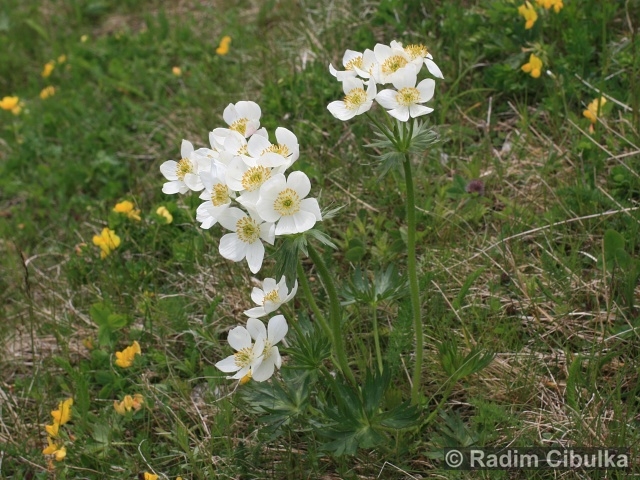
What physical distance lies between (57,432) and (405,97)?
5.40ft

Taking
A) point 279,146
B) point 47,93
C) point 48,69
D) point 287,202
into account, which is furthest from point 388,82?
point 48,69

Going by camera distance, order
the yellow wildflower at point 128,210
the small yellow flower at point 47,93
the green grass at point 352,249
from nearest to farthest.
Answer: the green grass at point 352,249, the yellow wildflower at point 128,210, the small yellow flower at point 47,93

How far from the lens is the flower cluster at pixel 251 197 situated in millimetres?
1770

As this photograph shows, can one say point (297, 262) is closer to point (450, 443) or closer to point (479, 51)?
point (450, 443)

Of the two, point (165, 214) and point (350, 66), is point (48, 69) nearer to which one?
point (165, 214)

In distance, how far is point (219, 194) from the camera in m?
1.83

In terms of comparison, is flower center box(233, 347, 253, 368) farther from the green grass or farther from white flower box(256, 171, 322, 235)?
white flower box(256, 171, 322, 235)

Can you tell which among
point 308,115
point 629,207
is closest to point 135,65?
point 308,115

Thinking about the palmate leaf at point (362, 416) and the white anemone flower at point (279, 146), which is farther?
the palmate leaf at point (362, 416)

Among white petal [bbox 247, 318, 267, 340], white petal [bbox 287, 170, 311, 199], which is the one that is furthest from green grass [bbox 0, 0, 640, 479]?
white petal [bbox 287, 170, 311, 199]

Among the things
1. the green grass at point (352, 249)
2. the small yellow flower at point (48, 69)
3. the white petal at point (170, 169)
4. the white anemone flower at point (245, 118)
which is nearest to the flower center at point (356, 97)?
the white anemone flower at point (245, 118)

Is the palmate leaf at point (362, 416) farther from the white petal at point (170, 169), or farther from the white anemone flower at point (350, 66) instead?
the white anemone flower at point (350, 66)

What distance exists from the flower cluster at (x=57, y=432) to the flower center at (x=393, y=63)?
5.28 feet

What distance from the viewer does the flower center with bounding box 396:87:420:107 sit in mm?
1892
